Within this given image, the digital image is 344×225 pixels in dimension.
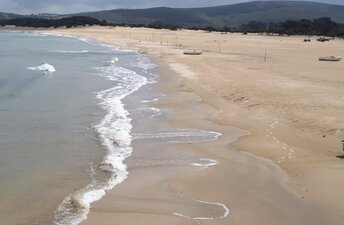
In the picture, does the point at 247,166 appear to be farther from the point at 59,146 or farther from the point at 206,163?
the point at 59,146

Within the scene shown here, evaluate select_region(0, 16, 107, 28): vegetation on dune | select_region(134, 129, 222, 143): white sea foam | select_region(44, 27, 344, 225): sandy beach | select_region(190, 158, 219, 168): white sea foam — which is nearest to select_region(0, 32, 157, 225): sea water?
select_region(44, 27, 344, 225): sandy beach

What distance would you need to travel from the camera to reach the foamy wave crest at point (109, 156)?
321 inches

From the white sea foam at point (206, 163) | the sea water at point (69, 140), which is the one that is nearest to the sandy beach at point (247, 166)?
the white sea foam at point (206, 163)

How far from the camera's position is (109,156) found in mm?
11492

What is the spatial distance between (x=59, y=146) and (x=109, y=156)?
1660mm

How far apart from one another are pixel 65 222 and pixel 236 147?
18.4 feet

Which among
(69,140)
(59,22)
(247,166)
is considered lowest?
(59,22)

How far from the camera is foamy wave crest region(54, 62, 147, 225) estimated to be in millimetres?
8155

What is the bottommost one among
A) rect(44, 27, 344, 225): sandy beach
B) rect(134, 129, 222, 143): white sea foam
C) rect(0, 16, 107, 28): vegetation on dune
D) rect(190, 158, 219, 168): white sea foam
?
rect(0, 16, 107, 28): vegetation on dune

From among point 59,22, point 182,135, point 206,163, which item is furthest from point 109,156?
point 59,22

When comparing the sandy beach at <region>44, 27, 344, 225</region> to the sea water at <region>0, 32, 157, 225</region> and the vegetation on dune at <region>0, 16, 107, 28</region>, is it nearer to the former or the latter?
the sea water at <region>0, 32, 157, 225</region>

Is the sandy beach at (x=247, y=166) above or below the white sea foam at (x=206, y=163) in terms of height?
above

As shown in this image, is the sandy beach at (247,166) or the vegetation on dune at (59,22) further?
the vegetation on dune at (59,22)

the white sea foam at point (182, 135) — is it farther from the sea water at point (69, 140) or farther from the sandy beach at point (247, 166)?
the sandy beach at point (247, 166)
